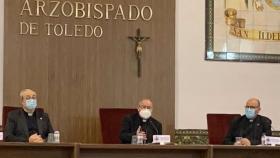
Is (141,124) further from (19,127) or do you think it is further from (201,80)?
(201,80)

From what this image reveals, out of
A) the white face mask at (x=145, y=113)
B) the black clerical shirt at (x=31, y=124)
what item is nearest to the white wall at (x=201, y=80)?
the white face mask at (x=145, y=113)

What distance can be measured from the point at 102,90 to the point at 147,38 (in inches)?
37.7

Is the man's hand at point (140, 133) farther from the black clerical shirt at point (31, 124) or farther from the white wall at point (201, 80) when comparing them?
the white wall at point (201, 80)

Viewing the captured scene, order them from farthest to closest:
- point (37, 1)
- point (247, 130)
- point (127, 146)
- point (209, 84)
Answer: point (209, 84)
point (37, 1)
point (247, 130)
point (127, 146)

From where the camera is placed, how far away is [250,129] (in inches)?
346

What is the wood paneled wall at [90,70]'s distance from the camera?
9.38m

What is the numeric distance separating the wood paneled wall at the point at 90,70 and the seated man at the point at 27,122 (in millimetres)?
1197

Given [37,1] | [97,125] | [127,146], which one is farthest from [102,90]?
[127,146]

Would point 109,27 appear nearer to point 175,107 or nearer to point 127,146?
point 175,107

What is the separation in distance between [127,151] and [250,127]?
2369mm

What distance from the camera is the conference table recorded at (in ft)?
21.8

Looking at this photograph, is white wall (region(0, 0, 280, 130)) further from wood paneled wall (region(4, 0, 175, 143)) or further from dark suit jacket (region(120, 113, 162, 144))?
dark suit jacket (region(120, 113, 162, 144))

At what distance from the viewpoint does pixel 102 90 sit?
9.67 meters

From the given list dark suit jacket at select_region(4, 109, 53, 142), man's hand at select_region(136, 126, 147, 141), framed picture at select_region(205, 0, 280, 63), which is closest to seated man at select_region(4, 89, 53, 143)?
dark suit jacket at select_region(4, 109, 53, 142)
